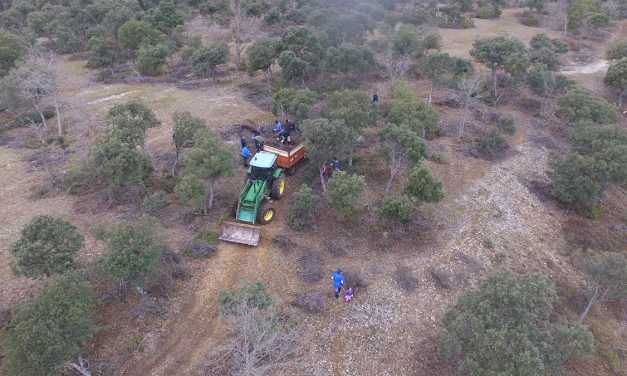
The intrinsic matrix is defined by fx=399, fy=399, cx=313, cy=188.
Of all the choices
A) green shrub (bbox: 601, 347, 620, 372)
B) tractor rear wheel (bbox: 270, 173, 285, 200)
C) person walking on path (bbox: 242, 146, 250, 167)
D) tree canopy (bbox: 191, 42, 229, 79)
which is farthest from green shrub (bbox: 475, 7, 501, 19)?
green shrub (bbox: 601, 347, 620, 372)

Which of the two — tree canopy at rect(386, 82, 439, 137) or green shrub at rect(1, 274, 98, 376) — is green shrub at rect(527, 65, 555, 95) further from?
green shrub at rect(1, 274, 98, 376)

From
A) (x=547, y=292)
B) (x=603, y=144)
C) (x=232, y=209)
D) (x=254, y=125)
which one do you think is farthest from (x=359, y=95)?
(x=547, y=292)

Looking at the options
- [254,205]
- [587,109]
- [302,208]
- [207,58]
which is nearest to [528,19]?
[587,109]

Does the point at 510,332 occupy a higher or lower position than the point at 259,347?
higher

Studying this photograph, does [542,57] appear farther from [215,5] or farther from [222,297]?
[215,5]

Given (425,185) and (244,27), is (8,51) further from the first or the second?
(425,185)

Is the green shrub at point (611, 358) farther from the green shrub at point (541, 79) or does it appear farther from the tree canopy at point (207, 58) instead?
the tree canopy at point (207, 58)
